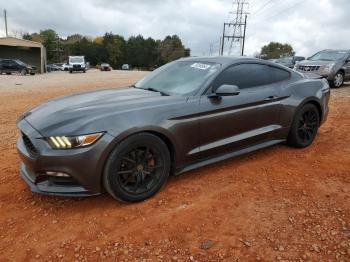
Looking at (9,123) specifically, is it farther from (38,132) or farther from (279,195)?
(279,195)

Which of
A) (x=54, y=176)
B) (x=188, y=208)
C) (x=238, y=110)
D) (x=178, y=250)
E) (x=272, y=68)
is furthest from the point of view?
(x=272, y=68)

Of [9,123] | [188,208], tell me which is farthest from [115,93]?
[9,123]

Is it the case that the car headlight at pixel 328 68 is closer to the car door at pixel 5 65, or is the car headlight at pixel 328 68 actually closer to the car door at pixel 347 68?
the car door at pixel 347 68

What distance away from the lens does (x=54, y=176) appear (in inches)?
123

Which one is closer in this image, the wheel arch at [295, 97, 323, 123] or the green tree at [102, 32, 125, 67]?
the wheel arch at [295, 97, 323, 123]

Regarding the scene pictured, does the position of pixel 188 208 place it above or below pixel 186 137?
below

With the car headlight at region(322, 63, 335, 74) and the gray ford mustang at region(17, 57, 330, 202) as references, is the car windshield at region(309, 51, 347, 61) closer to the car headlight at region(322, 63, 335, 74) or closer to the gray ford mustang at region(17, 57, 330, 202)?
the car headlight at region(322, 63, 335, 74)

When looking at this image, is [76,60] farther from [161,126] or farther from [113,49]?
[113,49]

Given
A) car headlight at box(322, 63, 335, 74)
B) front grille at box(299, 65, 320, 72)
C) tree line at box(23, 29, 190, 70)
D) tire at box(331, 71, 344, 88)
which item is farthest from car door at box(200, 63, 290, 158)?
tree line at box(23, 29, 190, 70)

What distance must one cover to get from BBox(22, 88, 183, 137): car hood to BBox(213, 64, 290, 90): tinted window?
812 mm

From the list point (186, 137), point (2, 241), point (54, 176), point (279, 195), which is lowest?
point (2, 241)

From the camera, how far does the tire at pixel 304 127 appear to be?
4926 millimetres

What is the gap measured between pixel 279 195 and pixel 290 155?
4.53 ft

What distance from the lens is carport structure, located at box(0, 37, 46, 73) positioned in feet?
132
